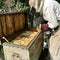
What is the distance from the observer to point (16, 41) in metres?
3.36

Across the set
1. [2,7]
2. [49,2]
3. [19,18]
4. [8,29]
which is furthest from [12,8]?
[49,2]

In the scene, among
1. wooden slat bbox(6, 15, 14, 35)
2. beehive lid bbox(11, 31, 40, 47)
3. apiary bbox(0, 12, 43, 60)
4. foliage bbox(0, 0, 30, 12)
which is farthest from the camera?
foliage bbox(0, 0, 30, 12)

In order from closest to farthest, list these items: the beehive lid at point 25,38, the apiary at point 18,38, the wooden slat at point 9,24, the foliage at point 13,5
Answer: the apiary at point 18,38 → the beehive lid at point 25,38 → the wooden slat at point 9,24 → the foliage at point 13,5

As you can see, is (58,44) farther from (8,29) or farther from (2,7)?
(2,7)

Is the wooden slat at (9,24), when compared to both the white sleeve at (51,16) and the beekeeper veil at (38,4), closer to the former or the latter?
the beekeeper veil at (38,4)

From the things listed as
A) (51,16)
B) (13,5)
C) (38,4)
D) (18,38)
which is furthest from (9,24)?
(13,5)

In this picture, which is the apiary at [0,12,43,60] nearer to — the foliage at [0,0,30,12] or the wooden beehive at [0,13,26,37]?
the wooden beehive at [0,13,26,37]

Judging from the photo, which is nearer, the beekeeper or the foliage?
the beekeeper

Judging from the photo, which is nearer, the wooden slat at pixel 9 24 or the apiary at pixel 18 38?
the apiary at pixel 18 38

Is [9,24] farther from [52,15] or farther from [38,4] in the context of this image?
[52,15]

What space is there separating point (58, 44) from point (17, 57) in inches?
43.5

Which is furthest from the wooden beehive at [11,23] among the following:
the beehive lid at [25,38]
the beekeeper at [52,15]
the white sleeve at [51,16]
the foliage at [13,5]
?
the foliage at [13,5]

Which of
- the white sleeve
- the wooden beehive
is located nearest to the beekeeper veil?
the white sleeve

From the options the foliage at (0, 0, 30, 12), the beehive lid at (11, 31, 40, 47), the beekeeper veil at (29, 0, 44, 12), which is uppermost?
the beekeeper veil at (29, 0, 44, 12)
